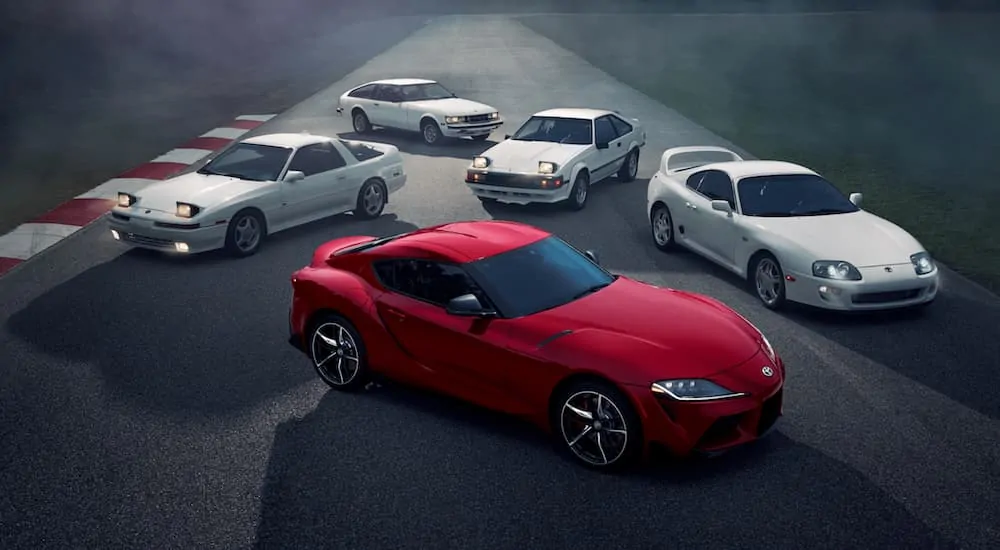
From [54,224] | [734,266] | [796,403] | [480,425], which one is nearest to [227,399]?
[480,425]

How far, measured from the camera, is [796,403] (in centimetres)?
699

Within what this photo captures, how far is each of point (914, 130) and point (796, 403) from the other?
18.1 meters

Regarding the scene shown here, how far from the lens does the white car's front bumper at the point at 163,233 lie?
415 inches

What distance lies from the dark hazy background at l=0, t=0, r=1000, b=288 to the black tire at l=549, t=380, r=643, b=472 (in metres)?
6.57

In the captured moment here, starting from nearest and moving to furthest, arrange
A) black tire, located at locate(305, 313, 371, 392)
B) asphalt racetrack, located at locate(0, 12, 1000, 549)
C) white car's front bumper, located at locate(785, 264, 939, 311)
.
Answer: asphalt racetrack, located at locate(0, 12, 1000, 549) < black tire, located at locate(305, 313, 371, 392) < white car's front bumper, located at locate(785, 264, 939, 311)

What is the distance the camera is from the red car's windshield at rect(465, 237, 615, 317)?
21.0 feet

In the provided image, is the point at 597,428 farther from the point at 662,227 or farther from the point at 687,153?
the point at 687,153

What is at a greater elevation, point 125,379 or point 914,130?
point 125,379

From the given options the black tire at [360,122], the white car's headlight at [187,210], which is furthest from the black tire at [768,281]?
the black tire at [360,122]

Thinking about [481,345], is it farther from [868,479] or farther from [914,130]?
[914,130]

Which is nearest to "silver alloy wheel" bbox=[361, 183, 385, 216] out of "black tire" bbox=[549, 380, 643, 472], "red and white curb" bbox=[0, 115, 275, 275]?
"red and white curb" bbox=[0, 115, 275, 275]

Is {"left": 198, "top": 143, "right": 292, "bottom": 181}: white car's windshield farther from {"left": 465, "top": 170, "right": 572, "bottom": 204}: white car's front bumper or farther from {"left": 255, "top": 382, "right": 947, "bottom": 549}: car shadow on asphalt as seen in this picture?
{"left": 255, "top": 382, "right": 947, "bottom": 549}: car shadow on asphalt

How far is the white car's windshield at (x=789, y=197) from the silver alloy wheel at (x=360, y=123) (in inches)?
478

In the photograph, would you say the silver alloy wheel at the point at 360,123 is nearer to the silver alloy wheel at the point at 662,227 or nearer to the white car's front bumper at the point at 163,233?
the white car's front bumper at the point at 163,233
